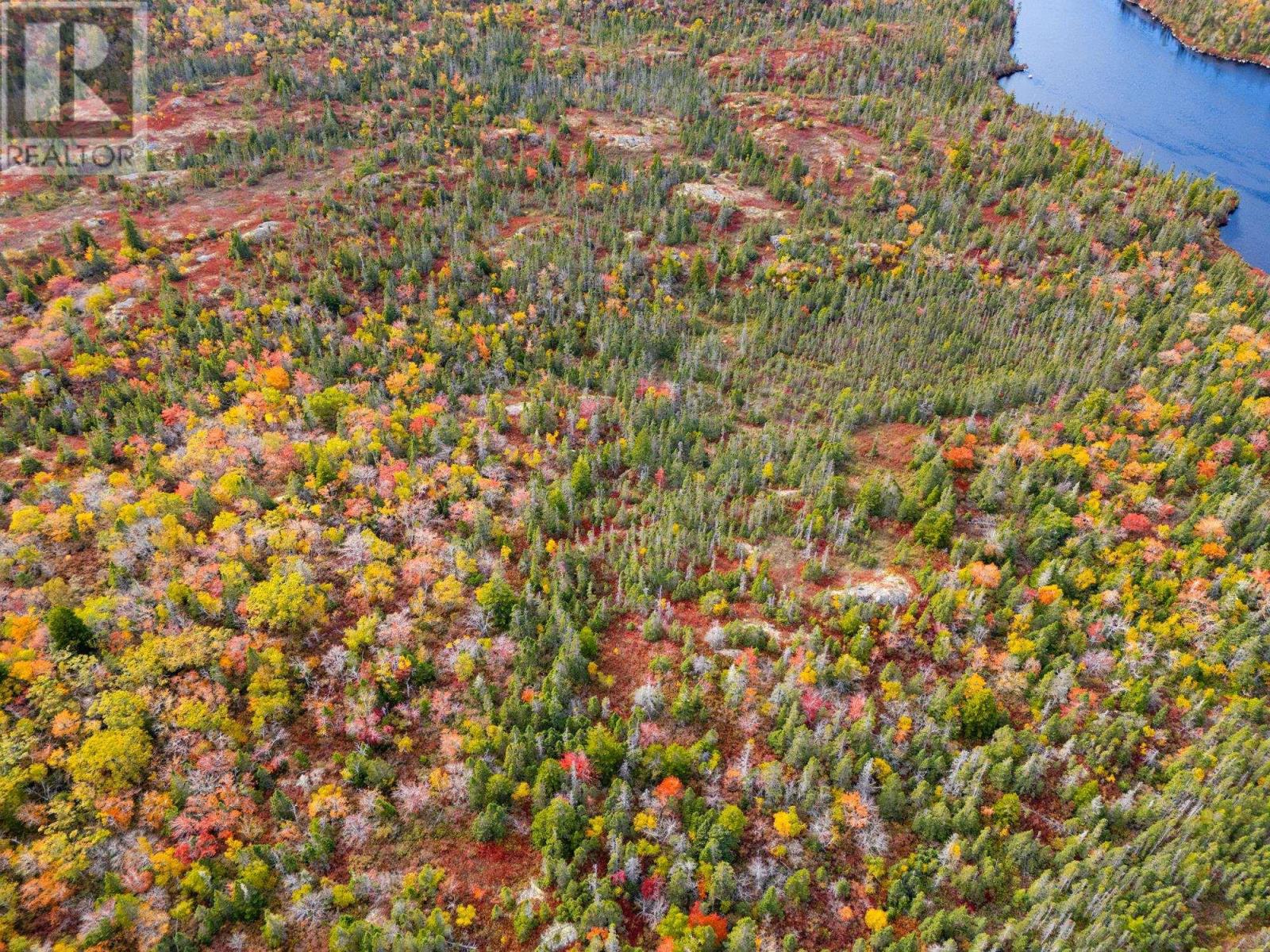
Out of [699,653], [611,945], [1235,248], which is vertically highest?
[1235,248]

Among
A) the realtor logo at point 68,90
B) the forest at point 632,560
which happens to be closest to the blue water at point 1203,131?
the forest at point 632,560

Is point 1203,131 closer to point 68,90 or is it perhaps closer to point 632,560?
point 632,560

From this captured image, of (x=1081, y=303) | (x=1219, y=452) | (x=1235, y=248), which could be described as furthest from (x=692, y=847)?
(x=1235, y=248)

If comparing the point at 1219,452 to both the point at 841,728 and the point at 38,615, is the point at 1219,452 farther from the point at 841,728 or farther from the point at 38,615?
the point at 38,615

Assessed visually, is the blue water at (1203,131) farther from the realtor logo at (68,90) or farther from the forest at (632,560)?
the realtor logo at (68,90)

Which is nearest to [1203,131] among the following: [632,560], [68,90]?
[632,560]

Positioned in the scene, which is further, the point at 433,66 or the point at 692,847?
the point at 433,66

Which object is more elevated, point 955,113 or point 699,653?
point 955,113
